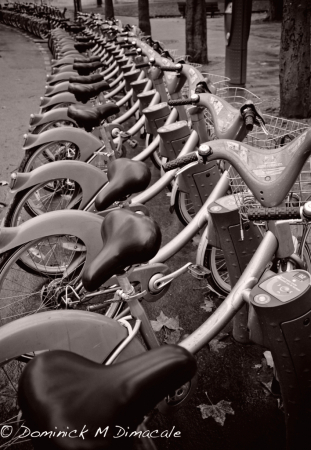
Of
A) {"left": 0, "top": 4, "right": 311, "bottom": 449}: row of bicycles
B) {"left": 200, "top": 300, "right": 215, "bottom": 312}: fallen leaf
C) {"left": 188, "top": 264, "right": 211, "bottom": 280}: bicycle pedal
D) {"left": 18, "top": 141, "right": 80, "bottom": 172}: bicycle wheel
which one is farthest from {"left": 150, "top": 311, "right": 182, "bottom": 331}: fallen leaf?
{"left": 18, "top": 141, "right": 80, "bottom": 172}: bicycle wheel

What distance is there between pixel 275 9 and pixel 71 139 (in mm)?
17352

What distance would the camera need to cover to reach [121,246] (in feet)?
5.66

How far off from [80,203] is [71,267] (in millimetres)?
636

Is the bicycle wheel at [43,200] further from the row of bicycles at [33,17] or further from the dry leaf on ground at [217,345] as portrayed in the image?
the row of bicycles at [33,17]

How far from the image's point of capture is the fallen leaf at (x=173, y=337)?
2872 mm

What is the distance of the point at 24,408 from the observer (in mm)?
1177

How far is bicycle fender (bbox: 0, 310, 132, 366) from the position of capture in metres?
1.80

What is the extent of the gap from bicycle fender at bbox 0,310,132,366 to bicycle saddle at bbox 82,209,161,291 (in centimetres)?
25

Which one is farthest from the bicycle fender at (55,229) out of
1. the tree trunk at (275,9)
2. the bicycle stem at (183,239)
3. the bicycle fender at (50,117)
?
the tree trunk at (275,9)

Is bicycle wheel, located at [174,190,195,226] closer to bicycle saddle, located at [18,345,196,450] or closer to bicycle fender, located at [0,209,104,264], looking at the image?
bicycle fender, located at [0,209,104,264]

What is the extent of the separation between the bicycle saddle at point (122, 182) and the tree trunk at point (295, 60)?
12.9ft

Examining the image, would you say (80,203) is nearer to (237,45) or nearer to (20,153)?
(20,153)

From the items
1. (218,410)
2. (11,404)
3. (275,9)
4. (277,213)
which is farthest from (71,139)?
(275,9)

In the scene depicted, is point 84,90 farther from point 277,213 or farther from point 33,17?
point 33,17
